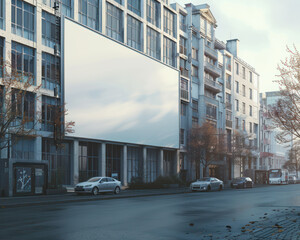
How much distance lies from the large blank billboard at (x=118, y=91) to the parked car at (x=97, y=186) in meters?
7.51

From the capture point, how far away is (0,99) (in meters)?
27.5

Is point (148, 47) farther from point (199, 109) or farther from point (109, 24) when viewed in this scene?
point (199, 109)

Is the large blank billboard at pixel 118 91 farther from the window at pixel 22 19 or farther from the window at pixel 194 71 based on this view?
the window at pixel 194 71

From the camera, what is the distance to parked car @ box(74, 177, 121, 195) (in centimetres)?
3302

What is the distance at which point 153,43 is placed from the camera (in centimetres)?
5459

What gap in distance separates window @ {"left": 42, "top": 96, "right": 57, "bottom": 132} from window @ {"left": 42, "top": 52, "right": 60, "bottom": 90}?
1.11 meters

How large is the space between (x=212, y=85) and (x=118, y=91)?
2615 centimetres

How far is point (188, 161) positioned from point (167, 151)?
4247 millimetres

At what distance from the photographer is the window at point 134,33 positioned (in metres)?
49.5

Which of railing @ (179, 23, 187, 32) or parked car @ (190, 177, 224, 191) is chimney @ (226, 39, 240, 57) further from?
parked car @ (190, 177, 224, 191)

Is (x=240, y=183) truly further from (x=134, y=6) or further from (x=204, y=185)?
(x=134, y=6)

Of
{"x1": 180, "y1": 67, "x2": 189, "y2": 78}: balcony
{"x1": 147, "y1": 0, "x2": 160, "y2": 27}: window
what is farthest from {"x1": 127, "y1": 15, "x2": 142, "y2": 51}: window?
{"x1": 180, "y1": 67, "x2": 189, "y2": 78}: balcony

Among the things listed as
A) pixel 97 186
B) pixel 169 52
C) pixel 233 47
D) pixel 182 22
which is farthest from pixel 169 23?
pixel 97 186

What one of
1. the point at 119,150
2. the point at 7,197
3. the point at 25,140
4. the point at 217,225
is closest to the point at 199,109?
the point at 119,150
